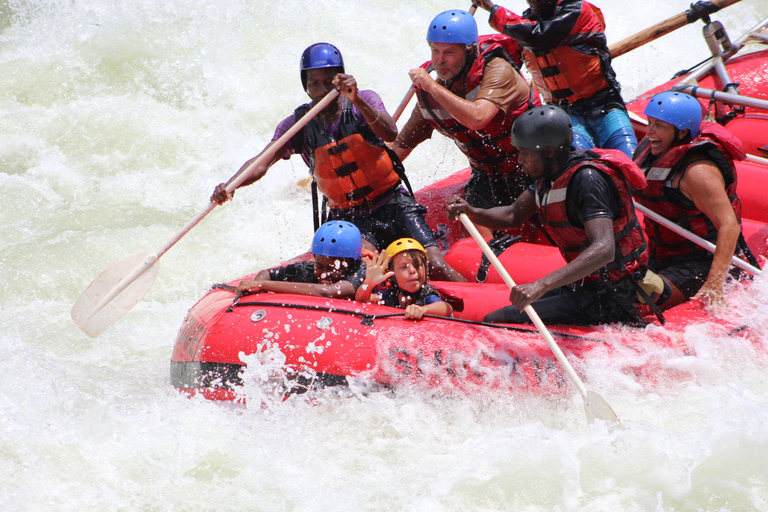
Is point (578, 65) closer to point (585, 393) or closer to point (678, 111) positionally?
point (678, 111)

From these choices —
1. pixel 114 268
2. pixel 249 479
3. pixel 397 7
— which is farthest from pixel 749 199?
pixel 397 7

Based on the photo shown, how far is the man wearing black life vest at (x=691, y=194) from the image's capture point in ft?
11.5

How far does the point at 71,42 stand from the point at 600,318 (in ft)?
25.0

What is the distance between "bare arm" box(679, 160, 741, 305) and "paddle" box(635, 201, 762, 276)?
5.9 inches

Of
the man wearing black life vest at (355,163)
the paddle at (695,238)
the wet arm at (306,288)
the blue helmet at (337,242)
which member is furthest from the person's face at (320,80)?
the paddle at (695,238)

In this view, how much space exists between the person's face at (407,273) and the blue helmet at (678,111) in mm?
1443

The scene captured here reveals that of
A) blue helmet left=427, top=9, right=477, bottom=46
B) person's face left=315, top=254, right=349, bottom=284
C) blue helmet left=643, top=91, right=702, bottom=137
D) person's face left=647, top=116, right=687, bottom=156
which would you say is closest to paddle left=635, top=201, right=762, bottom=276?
person's face left=647, top=116, right=687, bottom=156

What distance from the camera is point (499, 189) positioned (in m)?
4.49

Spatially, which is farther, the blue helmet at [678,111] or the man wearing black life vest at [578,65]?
the man wearing black life vest at [578,65]

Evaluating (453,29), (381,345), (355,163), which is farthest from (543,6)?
(381,345)

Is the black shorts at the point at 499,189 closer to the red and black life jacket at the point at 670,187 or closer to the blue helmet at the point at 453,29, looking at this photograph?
the red and black life jacket at the point at 670,187

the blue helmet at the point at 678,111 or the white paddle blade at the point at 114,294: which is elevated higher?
the white paddle blade at the point at 114,294

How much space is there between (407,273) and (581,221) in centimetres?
91

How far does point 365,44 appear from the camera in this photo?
31.3 ft
